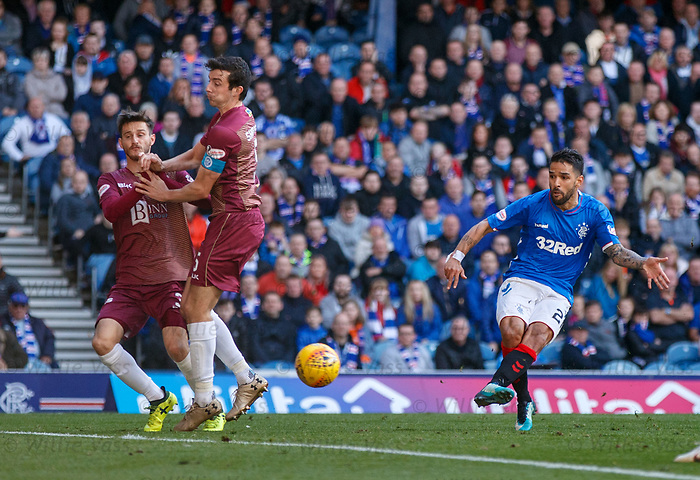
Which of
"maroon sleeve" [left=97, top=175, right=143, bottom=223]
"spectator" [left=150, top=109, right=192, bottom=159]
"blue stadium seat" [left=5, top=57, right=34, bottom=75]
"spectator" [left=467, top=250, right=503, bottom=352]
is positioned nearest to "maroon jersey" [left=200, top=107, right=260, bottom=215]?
"maroon sleeve" [left=97, top=175, right=143, bottom=223]

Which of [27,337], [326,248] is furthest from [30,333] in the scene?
[326,248]

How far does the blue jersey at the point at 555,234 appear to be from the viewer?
25.6 ft

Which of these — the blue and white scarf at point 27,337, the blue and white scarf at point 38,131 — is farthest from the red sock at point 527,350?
the blue and white scarf at point 38,131

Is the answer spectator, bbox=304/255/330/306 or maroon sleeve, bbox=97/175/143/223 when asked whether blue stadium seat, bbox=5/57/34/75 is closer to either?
spectator, bbox=304/255/330/306

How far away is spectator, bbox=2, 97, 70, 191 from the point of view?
45.9 feet

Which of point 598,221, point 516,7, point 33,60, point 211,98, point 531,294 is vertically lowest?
point 531,294

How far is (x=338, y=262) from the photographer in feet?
44.7

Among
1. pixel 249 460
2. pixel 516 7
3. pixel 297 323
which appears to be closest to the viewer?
pixel 249 460

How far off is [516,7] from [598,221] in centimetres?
1080

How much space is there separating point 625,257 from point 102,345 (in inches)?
154

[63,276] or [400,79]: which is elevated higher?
[400,79]

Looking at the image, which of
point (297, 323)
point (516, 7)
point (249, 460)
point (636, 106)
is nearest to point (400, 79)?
point (516, 7)

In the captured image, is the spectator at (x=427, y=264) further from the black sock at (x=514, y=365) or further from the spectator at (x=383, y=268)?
the black sock at (x=514, y=365)

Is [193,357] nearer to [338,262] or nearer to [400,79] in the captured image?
[338,262]
